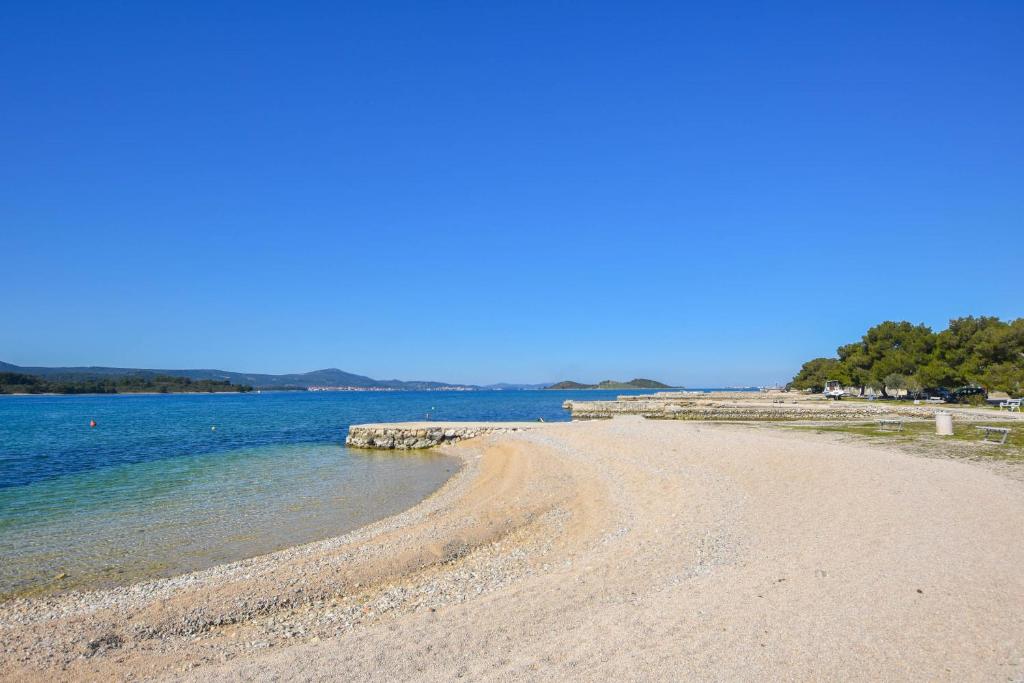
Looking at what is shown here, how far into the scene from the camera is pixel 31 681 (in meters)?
6.30

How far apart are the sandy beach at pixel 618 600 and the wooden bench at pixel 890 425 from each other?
13.3m

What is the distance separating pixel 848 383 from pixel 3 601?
81199mm

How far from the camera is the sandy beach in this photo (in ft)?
18.5

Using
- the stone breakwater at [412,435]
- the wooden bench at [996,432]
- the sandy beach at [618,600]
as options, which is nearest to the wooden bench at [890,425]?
the wooden bench at [996,432]

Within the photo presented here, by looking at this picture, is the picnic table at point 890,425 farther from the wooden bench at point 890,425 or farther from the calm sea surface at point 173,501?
the calm sea surface at point 173,501

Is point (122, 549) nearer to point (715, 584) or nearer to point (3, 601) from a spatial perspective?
point (3, 601)

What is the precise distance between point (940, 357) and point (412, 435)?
49464 mm

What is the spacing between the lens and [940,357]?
181 feet

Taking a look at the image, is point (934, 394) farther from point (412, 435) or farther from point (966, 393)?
point (412, 435)

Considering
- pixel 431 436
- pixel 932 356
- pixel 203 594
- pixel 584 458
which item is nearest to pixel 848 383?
pixel 932 356

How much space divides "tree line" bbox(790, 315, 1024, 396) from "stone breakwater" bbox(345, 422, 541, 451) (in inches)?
1406

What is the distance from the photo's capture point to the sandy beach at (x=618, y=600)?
5645 millimetres

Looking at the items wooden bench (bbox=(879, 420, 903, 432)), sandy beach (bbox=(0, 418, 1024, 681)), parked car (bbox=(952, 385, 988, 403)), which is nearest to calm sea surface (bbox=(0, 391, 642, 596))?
sandy beach (bbox=(0, 418, 1024, 681))

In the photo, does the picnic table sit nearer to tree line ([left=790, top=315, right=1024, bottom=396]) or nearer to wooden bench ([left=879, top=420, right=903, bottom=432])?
wooden bench ([left=879, top=420, right=903, bottom=432])
